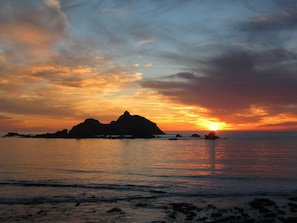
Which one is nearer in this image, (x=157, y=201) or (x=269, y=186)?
(x=157, y=201)

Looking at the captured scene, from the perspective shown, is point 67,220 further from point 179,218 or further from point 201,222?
point 201,222

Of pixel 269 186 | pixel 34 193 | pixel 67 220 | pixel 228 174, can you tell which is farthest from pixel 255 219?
pixel 228 174

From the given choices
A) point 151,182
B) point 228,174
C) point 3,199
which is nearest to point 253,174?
point 228,174

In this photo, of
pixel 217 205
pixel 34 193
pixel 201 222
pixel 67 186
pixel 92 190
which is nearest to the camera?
pixel 201 222

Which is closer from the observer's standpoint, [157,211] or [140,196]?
[157,211]

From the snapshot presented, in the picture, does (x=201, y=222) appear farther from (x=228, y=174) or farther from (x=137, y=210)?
(x=228, y=174)

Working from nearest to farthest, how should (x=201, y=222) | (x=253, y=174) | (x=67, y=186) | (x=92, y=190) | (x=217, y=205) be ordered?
1. (x=201, y=222)
2. (x=217, y=205)
3. (x=92, y=190)
4. (x=67, y=186)
5. (x=253, y=174)

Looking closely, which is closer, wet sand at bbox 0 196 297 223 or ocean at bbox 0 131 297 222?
wet sand at bbox 0 196 297 223

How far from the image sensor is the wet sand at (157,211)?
73.8ft

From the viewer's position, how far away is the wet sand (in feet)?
73.8

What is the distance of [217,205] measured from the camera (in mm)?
27656

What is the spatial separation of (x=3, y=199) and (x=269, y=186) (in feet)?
101

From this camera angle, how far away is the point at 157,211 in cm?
2497

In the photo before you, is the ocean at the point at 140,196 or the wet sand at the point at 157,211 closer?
the wet sand at the point at 157,211
